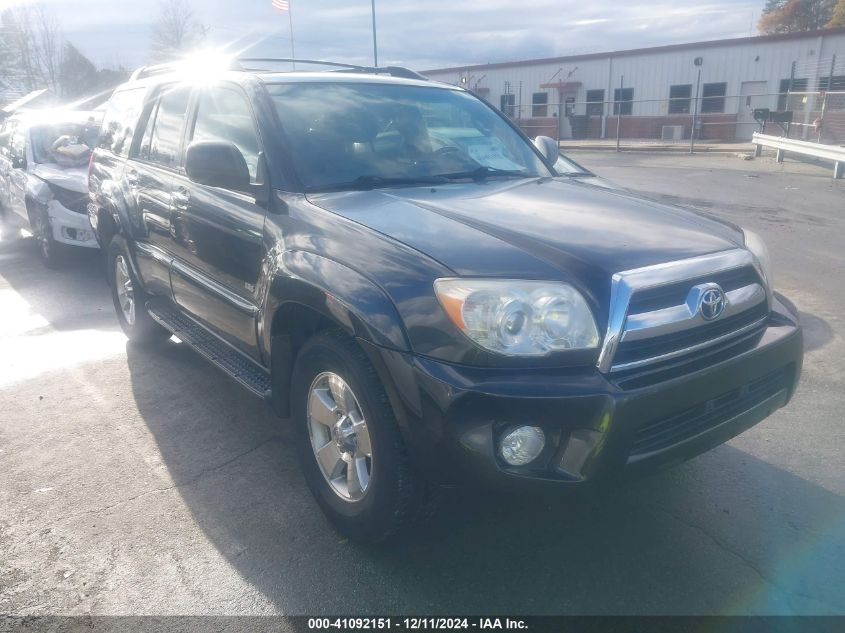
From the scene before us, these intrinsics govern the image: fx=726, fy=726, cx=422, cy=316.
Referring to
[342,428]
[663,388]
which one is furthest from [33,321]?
[663,388]

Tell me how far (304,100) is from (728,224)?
2182 millimetres

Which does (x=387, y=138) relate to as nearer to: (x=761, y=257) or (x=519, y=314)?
(x=519, y=314)

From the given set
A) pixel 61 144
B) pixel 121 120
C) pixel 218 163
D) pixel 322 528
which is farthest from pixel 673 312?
pixel 61 144

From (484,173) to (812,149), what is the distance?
15606 mm

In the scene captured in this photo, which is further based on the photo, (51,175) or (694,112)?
(694,112)

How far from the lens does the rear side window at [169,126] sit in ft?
14.4

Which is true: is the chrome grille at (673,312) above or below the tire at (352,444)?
above

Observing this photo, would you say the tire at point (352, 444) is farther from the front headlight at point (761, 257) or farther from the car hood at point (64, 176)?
the car hood at point (64, 176)

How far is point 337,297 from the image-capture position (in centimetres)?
272

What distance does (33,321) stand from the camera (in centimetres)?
650

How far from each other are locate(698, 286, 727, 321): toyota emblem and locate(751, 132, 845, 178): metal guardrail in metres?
14.7

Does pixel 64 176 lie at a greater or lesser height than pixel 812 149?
→ greater

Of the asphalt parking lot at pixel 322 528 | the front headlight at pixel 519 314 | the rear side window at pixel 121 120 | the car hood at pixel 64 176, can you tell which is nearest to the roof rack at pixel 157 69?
the rear side window at pixel 121 120

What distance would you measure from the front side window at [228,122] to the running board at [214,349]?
95 cm
